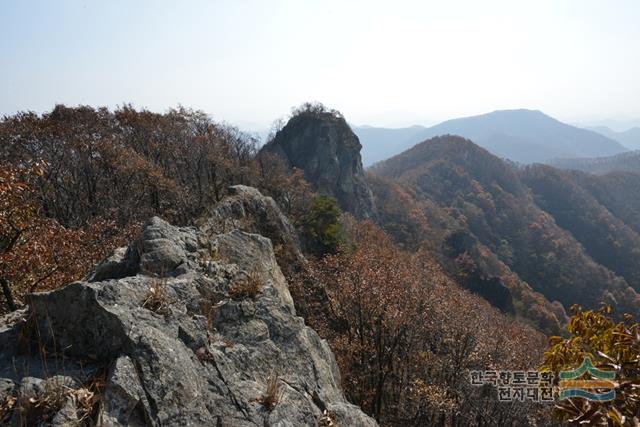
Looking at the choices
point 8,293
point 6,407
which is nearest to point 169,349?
point 6,407

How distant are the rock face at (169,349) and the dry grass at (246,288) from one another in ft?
0.08

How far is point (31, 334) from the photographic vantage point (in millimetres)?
6137

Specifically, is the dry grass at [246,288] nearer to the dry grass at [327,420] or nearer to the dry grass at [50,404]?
the dry grass at [327,420]

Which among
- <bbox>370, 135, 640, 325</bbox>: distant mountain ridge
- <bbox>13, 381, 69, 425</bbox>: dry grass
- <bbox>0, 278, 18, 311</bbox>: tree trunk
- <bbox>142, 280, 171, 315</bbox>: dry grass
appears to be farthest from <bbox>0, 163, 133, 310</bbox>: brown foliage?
<bbox>370, 135, 640, 325</bbox>: distant mountain ridge

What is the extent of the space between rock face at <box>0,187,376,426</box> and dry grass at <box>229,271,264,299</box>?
2 cm

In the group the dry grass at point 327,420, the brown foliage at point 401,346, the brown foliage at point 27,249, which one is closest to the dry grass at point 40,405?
the dry grass at point 327,420

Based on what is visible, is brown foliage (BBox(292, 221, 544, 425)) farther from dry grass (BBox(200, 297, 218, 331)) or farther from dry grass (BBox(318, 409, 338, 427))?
dry grass (BBox(200, 297, 218, 331))

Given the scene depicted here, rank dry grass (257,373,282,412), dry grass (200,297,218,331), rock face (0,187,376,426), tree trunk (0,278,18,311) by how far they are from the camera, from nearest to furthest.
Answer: rock face (0,187,376,426), dry grass (257,373,282,412), dry grass (200,297,218,331), tree trunk (0,278,18,311)

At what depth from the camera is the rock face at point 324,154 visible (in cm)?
7962

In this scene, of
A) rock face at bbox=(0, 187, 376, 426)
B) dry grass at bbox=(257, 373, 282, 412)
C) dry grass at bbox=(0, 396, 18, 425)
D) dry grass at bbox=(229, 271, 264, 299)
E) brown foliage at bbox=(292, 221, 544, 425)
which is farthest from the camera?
brown foliage at bbox=(292, 221, 544, 425)

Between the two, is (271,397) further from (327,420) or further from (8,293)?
(8,293)

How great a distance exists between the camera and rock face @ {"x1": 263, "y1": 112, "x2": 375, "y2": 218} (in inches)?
3135

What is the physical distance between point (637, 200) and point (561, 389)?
659 ft

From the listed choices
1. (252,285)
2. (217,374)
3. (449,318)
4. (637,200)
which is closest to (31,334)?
(217,374)
